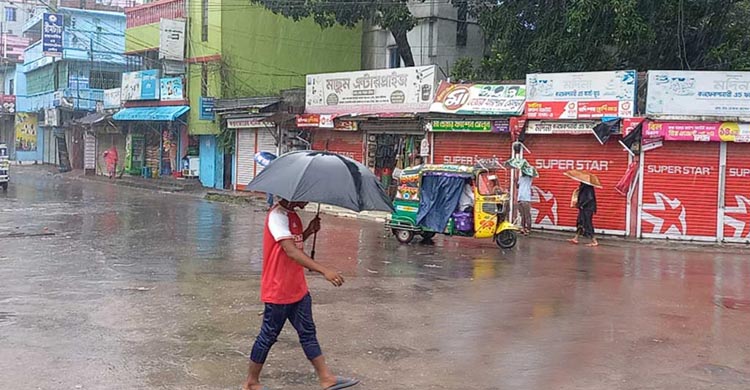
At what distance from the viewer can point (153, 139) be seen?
115ft

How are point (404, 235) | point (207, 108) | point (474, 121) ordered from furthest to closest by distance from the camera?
1. point (207, 108)
2. point (474, 121)
3. point (404, 235)

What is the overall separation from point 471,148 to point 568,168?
2.75m

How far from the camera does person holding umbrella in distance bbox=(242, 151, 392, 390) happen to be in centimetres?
529

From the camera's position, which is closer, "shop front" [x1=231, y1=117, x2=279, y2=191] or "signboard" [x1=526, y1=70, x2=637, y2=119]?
"signboard" [x1=526, y1=70, x2=637, y2=119]

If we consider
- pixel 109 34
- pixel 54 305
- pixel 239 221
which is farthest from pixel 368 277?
pixel 109 34

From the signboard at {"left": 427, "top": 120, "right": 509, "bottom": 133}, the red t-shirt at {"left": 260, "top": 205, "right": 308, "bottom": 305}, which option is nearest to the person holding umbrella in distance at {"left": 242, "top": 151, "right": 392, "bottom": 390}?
the red t-shirt at {"left": 260, "top": 205, "right": 308, "bottom": 305}

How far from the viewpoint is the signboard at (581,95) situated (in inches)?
662

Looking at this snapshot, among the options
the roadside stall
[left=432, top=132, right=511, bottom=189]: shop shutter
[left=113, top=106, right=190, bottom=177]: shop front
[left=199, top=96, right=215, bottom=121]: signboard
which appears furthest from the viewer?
[left=113, top=106, right=190, bottom=177]: shop front

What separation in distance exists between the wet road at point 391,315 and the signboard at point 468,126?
426cm

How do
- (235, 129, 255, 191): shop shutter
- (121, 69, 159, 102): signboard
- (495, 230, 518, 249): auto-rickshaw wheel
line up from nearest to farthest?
1. (495, 230, 518, 249): auto-rickshaw wheel
2. (235, 129, 255, 191): shop shutter
3. (121, 69, 159, 102): signboard

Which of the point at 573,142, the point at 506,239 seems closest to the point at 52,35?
the point at 573,142

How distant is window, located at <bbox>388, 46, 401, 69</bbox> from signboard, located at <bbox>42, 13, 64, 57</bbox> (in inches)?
706

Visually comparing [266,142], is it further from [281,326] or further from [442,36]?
[281,326]

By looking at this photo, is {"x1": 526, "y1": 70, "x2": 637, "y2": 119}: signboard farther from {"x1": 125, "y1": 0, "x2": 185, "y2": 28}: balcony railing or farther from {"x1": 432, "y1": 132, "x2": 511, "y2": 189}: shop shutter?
{"x1": 125, "y1": 0, "x2": 185, "y2": 28}: balcony railing
